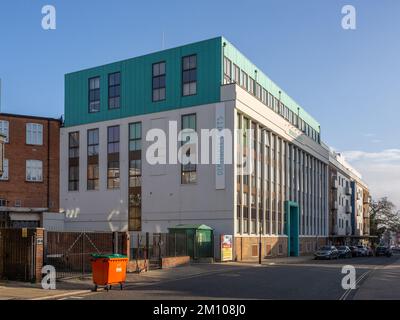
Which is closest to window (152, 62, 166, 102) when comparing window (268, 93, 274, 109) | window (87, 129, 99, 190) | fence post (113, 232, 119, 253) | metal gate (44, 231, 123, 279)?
window (87, 129, 99, 190)

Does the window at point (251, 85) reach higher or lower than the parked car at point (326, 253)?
higher

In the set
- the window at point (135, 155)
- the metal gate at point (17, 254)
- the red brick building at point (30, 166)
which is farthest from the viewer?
the red brick building at point (30, 166)

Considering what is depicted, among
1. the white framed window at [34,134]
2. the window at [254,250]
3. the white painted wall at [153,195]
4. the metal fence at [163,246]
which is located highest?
the white framed window at [34,134]

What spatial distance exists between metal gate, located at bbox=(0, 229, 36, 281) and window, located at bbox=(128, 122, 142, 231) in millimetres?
26155

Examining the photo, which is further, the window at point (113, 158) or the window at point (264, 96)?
the window at point (264, 96)

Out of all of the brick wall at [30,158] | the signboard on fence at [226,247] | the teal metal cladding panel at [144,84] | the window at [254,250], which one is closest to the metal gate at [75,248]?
the signboard on fence at [226,247]

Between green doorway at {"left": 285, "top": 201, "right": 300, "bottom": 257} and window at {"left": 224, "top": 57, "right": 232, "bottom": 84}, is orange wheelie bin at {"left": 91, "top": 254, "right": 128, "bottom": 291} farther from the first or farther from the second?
green doorway at {"left": 285, "top": 201, "right": 300, "bottom": 257}

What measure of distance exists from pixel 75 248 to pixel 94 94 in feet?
96.8

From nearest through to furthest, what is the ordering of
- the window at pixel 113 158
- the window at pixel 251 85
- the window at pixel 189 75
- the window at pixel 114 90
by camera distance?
the window at pixel 189 75
the window at pixel 113 158
the window at pixel 114 90
the window at pixel 251 85

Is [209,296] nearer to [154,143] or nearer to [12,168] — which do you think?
[154,143]

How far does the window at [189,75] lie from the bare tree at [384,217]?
9727 cm

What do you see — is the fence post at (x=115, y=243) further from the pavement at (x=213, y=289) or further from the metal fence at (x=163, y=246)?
the metal fence at (x=163, y=246)

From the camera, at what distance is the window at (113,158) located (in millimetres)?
49125

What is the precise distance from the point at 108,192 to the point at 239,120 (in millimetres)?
14158
